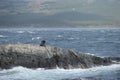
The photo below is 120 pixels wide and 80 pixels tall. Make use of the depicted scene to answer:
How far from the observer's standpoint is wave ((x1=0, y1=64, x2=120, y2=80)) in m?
39.5

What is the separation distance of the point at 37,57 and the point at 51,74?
219cm

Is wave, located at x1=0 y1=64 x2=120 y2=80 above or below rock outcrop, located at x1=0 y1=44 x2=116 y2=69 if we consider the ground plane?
below

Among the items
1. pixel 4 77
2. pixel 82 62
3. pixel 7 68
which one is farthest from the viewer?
pixel 82 62

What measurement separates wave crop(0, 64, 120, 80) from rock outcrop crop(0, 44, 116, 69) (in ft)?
1.79

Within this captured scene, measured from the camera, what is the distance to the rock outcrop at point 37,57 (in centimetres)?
4097

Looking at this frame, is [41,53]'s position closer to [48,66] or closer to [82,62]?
[48,66]

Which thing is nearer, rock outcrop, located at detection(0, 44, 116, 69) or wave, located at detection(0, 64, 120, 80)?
wave, located at detection(0, 64, 120, 80)

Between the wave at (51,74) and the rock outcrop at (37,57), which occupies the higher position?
the rock outcrop at (37,57)

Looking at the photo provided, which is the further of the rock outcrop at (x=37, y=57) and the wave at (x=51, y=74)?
the rock outcrop at (x=37, y=57)

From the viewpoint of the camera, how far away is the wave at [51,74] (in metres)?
39.5

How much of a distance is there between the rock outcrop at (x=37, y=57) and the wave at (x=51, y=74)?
0.55 m

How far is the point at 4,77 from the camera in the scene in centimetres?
3884

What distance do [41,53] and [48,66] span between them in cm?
164

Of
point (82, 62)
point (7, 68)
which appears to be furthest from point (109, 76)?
point (7, 68)
